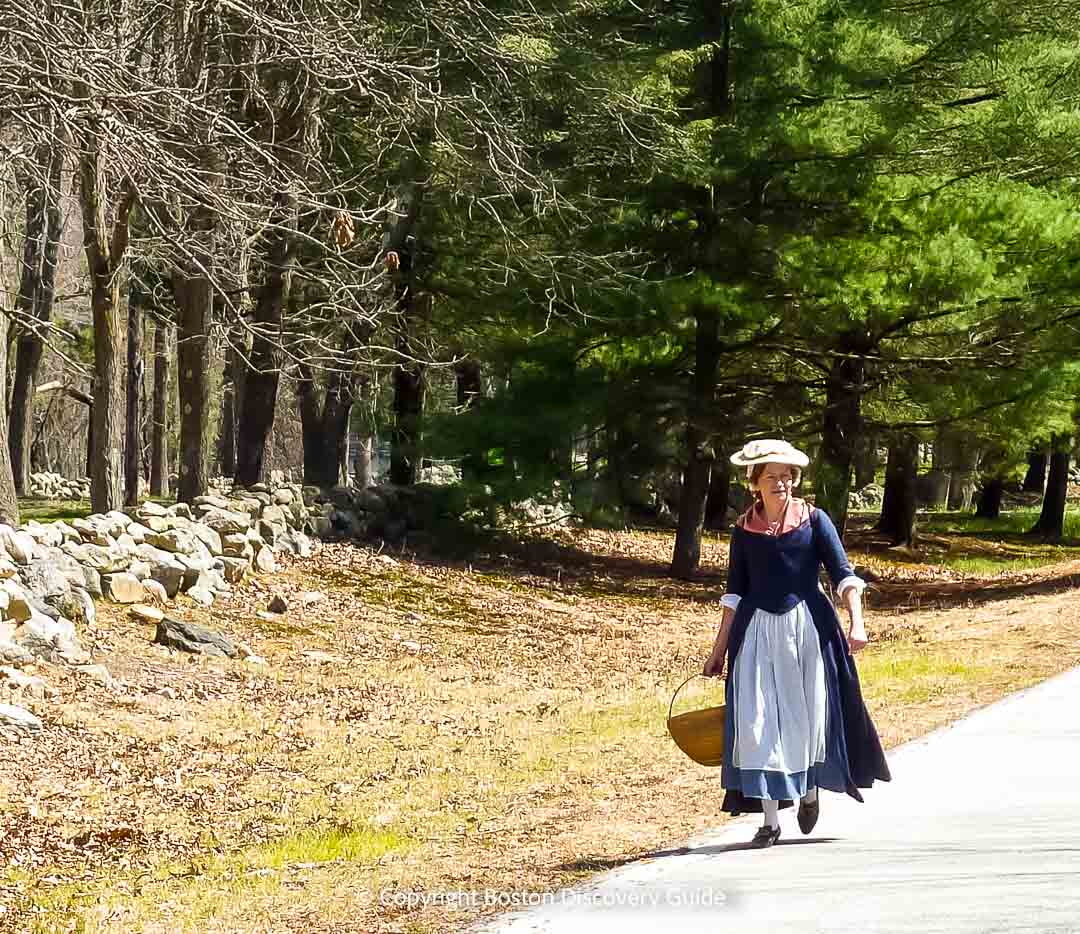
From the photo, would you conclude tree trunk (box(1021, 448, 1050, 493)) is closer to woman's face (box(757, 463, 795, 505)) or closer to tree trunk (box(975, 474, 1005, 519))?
tree trunk (box(975, 474, 1005, 519))

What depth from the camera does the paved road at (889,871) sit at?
16.4 ft

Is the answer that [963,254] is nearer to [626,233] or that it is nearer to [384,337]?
[626,233]

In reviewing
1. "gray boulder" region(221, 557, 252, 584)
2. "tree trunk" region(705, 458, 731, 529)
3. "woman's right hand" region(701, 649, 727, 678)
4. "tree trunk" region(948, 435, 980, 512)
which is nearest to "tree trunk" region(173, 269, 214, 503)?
"gray boulder" region(221, 557, 252, 584)

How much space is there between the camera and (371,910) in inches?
233

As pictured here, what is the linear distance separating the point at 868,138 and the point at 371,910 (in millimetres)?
16274

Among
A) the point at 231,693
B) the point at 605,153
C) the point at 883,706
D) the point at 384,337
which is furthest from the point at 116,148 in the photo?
the point at 384,337

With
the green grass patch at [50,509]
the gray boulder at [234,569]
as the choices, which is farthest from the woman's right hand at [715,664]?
the green grass patch at [50,509]

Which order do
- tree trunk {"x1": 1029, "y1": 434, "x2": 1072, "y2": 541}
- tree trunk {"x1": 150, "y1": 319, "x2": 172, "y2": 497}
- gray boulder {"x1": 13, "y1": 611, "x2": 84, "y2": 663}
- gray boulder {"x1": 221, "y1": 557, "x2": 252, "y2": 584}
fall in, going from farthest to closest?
tree trunk {"x1": 150, "y1": 319, "x2": 172, "y2": 497} < tree trunk {"x1": 1029, "y1": 434, "x2": 1072, "y2": 541} < gray boulder {"x1": 221, "y1": 557, "x2": 252, "y2": 584} < gray boulder {"x1": 13, "y1": 611, "x2": 84, "y2": 663}

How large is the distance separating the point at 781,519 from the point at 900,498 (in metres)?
26.6

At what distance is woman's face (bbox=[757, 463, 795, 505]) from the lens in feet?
21.0

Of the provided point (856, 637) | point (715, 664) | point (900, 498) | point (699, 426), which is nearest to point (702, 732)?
point (715, 664)

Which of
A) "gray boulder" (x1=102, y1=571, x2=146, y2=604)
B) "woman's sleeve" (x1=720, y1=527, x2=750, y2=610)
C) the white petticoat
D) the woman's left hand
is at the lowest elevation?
"gray boulder" (x1=102, y1=571, x2=146, y2=604)

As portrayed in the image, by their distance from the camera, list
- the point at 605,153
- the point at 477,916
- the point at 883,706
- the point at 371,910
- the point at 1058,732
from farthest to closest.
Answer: the point at 605,153 → the point at 883,706 → the point at 1058,732 → the point at 371,910 → the point at 477,916

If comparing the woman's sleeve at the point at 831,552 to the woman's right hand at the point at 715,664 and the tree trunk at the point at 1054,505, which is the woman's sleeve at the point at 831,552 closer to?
the woman's right hand at the point at 715,664
